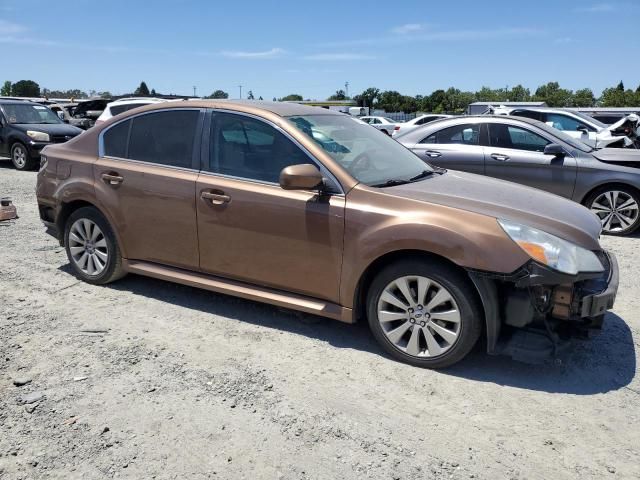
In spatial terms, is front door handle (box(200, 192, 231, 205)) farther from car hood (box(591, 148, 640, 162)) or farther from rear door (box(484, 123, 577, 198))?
car hood (box(591, 148, 640, 162))

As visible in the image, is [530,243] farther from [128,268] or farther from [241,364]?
[128,268]

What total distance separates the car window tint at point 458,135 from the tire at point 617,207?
1825 millimetres

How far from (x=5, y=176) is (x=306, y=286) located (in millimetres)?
11473

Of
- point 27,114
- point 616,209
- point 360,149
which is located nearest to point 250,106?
point 360,149

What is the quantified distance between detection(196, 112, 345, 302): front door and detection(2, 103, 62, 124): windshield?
12.4 meters

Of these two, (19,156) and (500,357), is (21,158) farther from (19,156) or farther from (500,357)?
(500,357)

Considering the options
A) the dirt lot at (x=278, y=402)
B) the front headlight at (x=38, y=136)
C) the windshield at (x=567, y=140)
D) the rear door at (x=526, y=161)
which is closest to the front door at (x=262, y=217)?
the dirt lot at (x=278, y=402)

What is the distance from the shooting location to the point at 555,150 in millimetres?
7582

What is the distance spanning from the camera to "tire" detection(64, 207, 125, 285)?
15.8ft

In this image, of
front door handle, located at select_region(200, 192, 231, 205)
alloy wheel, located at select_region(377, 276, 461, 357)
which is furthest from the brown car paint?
alloy wheel, located at select_region(377, 276, 461, 357)

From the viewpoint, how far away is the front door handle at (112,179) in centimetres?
462

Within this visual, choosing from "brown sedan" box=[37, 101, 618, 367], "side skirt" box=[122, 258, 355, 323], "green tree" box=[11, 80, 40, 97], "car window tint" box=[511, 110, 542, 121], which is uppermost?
"green tree" box=[11, 80, 40, 97]

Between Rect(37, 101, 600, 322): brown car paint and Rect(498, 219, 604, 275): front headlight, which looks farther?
Rect(37, 101, 600, 322): brown car paint

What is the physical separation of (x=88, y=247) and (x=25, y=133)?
10472 millimetres
